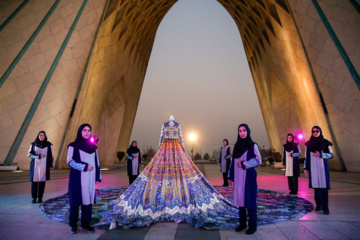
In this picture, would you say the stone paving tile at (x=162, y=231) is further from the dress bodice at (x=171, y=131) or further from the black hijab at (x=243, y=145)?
the dress bodice at (x=171, y=131)

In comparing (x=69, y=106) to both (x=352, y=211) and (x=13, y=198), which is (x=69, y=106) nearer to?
(x=13, y=198)

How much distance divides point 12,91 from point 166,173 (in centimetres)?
1181

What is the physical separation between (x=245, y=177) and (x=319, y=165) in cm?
241

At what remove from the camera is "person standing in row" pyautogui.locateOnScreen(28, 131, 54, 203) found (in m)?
5.59

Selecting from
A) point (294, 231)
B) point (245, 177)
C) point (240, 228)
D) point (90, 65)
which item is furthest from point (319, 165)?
point (90, 65)

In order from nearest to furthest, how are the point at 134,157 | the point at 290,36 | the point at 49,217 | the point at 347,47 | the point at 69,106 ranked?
the point at 49,217
the point at 134,157
the point at 347,47
the point at 69,106
the point at 290,36

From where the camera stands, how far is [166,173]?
15.9ft

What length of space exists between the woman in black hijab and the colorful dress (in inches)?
74.3

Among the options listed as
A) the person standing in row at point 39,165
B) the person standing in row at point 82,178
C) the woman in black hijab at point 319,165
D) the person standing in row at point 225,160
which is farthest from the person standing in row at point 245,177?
the person standing in row at point 225,160

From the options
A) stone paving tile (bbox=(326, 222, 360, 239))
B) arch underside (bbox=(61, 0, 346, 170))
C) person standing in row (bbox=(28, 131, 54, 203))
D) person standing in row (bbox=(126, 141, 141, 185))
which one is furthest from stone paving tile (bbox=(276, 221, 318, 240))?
arch underside (bbox=(61, 0, 346, 170))

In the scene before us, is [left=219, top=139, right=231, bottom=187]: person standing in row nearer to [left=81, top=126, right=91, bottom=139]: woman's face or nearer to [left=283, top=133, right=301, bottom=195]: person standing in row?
[left=283, top=133, right=301, bottom=195]: person standing in row

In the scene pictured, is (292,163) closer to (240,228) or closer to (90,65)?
(240,228)

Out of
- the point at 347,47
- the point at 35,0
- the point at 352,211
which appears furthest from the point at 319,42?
the point at 35,0

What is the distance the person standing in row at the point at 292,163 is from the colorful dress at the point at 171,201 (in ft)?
11.0
